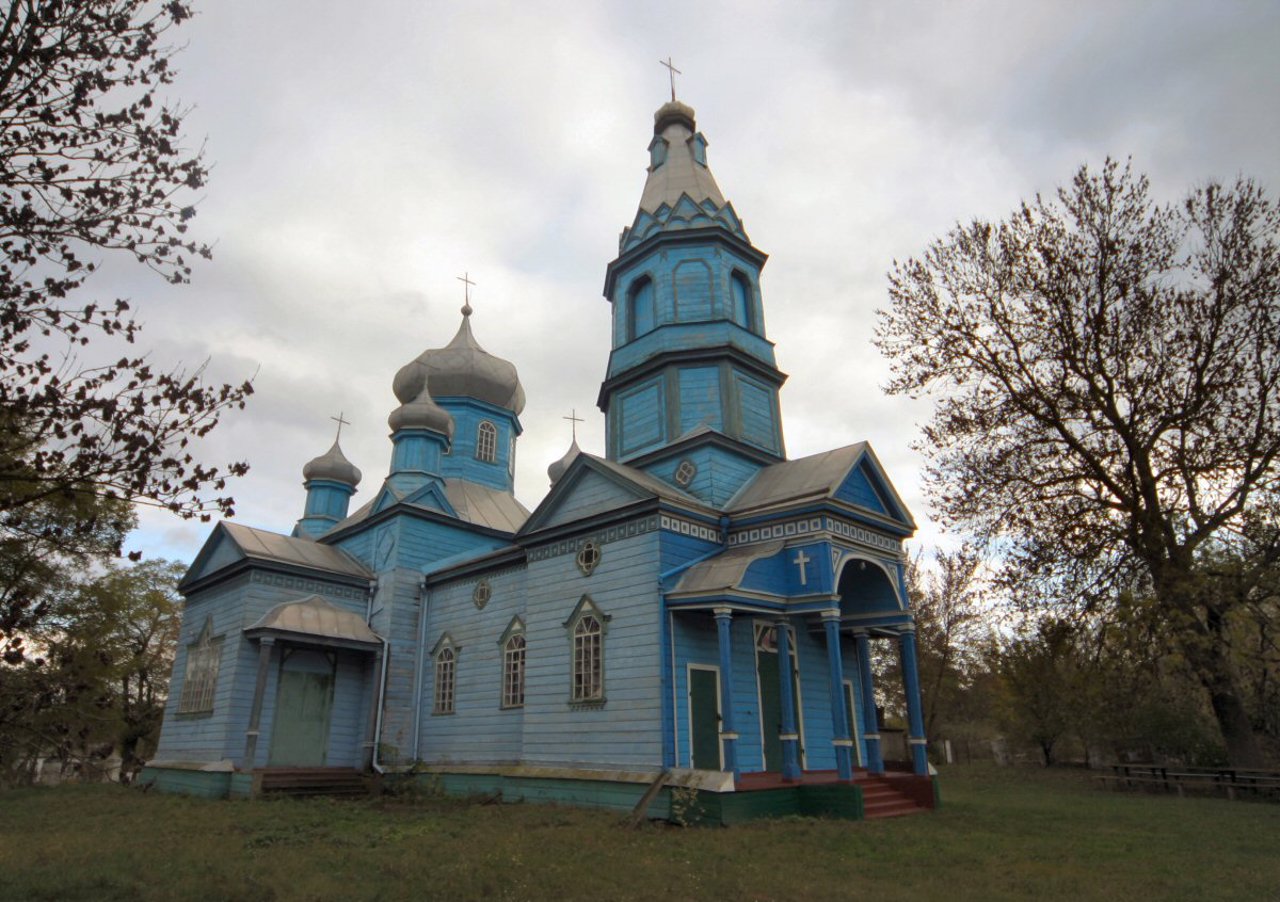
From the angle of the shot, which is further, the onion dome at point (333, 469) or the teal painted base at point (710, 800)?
the onion dome at point (333, 469)

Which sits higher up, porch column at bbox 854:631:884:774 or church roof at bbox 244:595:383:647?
church roof at bbox 244:595:383:647

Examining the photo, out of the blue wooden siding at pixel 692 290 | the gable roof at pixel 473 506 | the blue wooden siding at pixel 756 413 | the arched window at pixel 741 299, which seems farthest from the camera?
the gable roof at pixel 473 506

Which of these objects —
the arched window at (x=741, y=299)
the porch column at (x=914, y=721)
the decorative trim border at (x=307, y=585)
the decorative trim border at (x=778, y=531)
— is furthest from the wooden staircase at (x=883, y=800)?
the decorative trim border at (x=307, y=585)

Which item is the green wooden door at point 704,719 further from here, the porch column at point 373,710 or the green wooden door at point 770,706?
the porch column at point 373,710

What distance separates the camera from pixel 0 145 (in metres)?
5.24

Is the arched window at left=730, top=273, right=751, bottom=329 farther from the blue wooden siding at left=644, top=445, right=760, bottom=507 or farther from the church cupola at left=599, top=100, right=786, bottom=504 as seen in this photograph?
the blue wooden siding at left=644, top=445, right=760, bottom=507

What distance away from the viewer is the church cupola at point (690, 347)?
53.3 feet

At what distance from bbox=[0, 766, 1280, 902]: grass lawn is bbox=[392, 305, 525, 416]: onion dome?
1364cm

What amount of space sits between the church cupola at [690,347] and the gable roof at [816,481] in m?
0.54

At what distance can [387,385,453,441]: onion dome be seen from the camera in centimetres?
2264

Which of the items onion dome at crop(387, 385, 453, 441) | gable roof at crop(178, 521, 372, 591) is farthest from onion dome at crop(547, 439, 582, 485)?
gable roof at crop(178, 521, 372, 591)

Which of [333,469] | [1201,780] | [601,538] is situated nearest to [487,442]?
[333,469]

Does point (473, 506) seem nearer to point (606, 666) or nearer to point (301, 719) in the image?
point (301, 719)

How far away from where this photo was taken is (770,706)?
1396cm
